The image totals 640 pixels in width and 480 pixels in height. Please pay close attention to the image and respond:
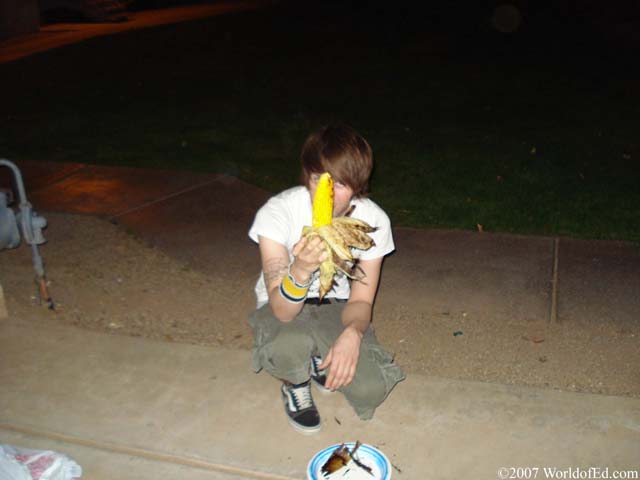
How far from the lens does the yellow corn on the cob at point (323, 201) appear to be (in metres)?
2.66

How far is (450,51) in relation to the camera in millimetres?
14859

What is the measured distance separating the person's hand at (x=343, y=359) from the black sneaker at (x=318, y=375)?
38cm

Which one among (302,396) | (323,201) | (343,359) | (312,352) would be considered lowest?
(302,396)

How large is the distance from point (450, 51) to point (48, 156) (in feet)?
31.2

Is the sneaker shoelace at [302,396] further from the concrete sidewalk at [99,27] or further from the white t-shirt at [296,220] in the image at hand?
the concrete sidewalk at [99,27]

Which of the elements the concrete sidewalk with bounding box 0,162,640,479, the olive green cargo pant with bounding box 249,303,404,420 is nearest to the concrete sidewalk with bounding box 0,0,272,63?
the concrete sidewalk with bounding box 0,162,640,479

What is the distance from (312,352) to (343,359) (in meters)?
0.29

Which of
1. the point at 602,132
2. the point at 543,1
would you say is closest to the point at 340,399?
the point at 602,132

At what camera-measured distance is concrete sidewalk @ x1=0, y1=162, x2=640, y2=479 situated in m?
2.97

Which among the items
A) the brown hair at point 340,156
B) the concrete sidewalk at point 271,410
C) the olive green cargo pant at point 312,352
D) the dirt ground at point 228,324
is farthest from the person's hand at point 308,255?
the dirt ground at point 228,324

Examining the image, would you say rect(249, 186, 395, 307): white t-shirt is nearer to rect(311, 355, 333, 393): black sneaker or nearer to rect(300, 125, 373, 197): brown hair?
rect(300, 125, 373, 197): brown hair

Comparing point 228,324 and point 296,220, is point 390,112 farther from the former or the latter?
point 296,220

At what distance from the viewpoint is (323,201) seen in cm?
268

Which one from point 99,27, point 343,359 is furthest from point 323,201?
point 99,27
